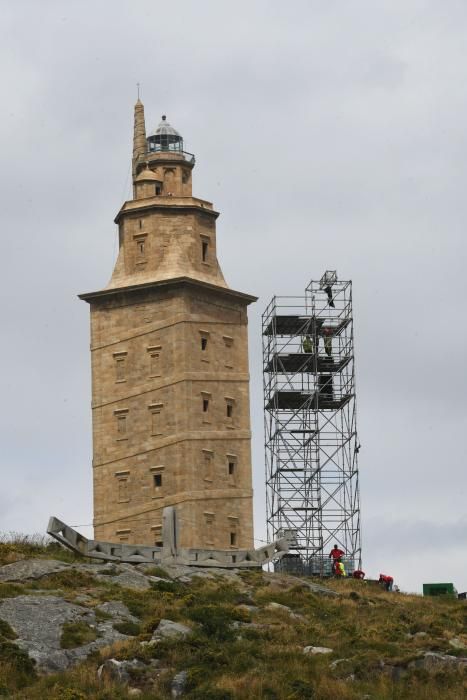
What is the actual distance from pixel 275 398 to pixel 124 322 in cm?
888

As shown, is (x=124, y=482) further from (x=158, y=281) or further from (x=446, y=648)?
(x=446, y=648)

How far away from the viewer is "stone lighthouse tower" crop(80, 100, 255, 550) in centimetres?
9794

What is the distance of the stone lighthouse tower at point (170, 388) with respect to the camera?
97.9 metres

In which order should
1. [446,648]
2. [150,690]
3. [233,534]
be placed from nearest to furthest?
[150,690] < [446,648] < [233,534]

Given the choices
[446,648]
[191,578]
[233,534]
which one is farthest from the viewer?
[233,534]

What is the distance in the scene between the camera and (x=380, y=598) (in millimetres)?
87812

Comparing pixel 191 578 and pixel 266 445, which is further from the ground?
pixel 266 445

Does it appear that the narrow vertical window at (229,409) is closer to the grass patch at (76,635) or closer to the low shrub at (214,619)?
the low shrub at (214,619)

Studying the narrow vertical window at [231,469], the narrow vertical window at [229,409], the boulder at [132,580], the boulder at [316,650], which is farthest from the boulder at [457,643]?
the narrow vertical window at [229,409]

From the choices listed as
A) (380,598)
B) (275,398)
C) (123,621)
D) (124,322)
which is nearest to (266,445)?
(275,398)

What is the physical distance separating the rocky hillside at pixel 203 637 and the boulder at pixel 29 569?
7 centimetres

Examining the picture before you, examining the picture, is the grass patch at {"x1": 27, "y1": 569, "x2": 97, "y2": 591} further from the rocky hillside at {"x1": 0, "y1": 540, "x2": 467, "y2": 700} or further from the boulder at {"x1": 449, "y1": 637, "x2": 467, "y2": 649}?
the boulder at {"x1": 449, "y1": 637, "x2": 467, "y2": 649}

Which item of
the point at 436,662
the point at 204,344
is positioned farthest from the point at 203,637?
the point at 204,344

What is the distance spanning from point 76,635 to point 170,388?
28.0 m
